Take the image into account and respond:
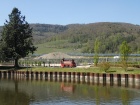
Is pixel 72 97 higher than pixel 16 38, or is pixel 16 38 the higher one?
pixel 16 38

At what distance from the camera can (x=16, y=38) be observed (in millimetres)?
92500

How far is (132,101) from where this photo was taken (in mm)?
44469

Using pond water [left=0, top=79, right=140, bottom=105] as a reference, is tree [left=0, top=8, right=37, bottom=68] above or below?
above

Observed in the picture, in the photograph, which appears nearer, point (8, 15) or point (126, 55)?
point (126, 55)

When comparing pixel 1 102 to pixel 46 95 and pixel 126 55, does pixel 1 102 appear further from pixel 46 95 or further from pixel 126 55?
pixel 126 55

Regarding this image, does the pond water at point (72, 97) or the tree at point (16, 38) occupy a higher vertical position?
the tree at point (16, 38)

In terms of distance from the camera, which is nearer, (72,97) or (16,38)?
(72,97)

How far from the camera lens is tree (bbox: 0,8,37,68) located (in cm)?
9000

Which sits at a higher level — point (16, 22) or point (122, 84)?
point (16, 22)

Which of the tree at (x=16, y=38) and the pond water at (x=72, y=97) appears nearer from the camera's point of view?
the pond water at (x=72, y=97)

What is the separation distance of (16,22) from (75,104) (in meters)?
55.7

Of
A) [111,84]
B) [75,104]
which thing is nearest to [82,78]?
[111,84]

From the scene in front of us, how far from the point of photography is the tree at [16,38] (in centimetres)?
9000

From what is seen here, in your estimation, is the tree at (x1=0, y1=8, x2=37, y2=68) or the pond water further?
the tree at (x1=0, y1=8, x2=37, y2=68)
